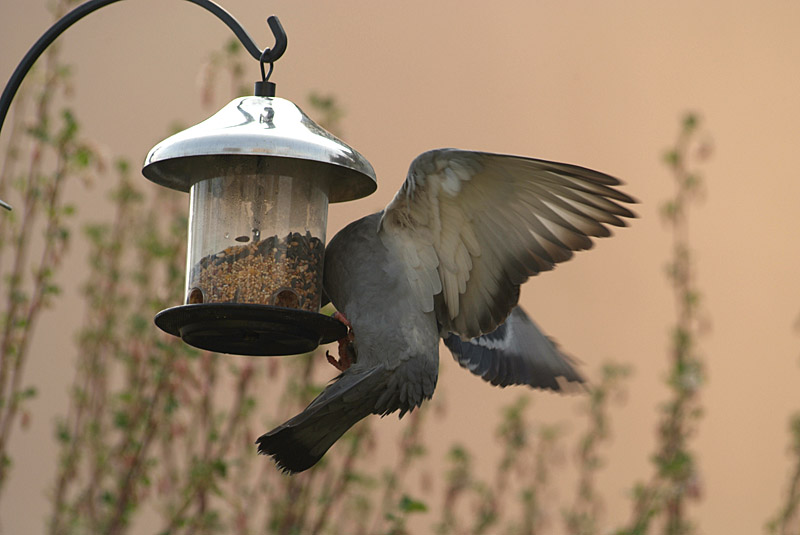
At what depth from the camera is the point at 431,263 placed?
11.8 feet

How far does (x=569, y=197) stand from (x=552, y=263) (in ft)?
0.78

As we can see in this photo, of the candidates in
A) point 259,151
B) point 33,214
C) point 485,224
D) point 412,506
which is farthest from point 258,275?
point 33,214

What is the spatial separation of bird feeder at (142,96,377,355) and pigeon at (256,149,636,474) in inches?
5.4

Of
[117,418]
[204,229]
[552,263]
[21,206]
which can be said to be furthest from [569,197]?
[21,206]

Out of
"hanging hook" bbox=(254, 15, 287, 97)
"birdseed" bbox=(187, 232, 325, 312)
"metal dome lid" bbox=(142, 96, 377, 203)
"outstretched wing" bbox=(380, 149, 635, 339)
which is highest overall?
"hanging hook" bbox=(254, 15, 287, 97)

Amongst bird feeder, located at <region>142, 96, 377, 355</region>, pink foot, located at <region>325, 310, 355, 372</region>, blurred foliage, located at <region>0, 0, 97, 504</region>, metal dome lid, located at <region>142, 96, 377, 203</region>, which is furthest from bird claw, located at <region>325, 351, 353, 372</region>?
blurred foliage, located at <region>0, 0, 97, 504</region>

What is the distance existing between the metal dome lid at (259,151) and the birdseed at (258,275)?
246 millimetres

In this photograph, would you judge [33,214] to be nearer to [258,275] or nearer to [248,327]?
[258,275]

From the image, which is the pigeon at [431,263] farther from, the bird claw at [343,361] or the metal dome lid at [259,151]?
the metal dome lid at [259,151]

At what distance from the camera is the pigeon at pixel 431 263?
3260 mm

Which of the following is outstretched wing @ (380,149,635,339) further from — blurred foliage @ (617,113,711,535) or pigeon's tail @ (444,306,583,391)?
blurred foliage @ (617,113,711,535)

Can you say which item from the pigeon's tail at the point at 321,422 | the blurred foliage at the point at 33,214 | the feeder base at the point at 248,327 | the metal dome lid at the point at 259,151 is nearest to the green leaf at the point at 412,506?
the pigeon's tail at the point at 321,422

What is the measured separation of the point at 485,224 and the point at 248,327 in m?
0.87

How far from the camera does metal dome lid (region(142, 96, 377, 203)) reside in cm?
310
